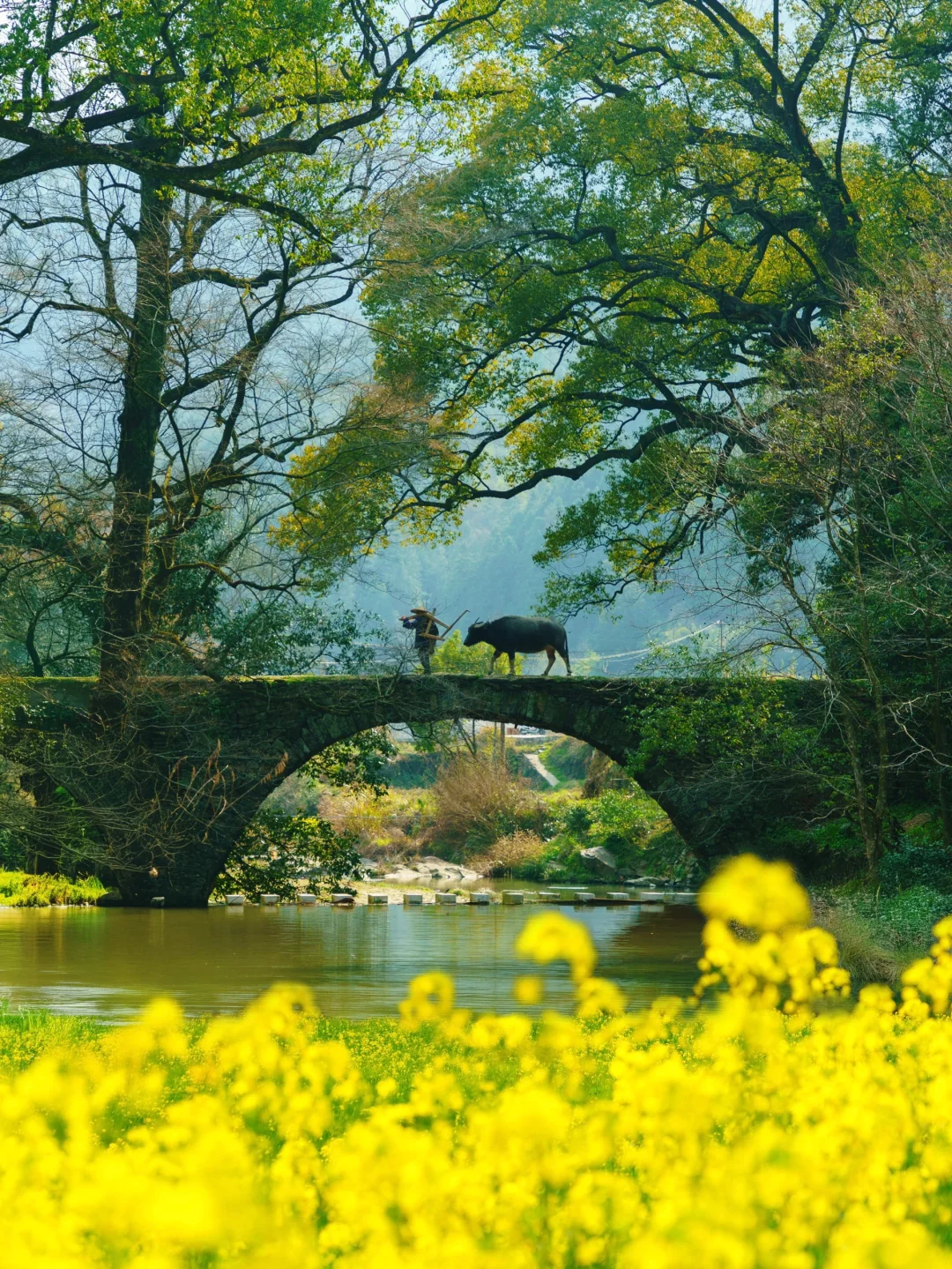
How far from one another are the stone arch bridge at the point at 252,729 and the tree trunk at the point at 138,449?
929 mm

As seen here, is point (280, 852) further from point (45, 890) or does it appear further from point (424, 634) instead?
point (424, 634)

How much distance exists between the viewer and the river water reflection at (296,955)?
11.5m

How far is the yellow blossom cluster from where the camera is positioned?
2.39m

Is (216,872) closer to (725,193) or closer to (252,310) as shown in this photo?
(252,310)

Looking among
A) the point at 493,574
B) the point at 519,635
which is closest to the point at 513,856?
the point at 519,635

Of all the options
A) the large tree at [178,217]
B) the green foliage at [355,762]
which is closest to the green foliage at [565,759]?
the green foliage at [355,762]

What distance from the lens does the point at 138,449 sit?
63.6ft

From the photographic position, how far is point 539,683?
2117 centimetres

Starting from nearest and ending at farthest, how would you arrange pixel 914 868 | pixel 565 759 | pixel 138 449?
1. pixel 914 868
2. pixel 138 449
3. pixel 565 759

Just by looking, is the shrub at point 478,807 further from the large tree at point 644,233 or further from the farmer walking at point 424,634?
the large tree at point 644,233

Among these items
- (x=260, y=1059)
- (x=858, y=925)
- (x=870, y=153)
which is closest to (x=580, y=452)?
(x=870, y=153)

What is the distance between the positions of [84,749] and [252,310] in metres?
6.00

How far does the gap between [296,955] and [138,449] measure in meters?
7.71

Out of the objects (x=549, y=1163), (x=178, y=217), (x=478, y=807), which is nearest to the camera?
(x=549, y=1163)
